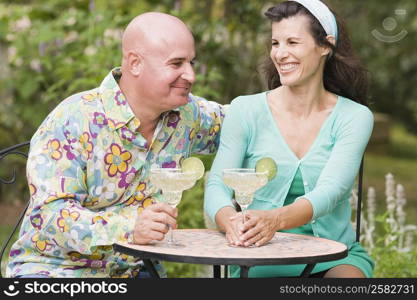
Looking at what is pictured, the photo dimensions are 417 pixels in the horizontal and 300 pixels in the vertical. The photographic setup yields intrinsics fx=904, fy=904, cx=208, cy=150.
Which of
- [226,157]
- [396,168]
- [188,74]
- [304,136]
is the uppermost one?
[188,74]

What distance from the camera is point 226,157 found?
379 centimetres

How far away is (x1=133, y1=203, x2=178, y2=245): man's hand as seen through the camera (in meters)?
3.25

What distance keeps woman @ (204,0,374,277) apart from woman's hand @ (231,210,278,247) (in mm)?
222

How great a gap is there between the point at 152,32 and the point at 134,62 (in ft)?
0.47

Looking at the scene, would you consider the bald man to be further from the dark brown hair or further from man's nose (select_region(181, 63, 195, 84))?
the dark brown hair

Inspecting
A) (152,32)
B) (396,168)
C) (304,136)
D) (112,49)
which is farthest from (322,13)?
(396,168)

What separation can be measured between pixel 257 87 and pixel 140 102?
4616 mm

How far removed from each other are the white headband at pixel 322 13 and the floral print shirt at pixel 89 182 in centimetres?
70

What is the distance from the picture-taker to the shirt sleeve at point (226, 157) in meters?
3.69

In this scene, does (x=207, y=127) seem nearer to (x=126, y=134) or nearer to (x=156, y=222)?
(x=126, y=134)

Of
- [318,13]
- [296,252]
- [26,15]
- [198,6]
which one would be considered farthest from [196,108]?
[198,6]

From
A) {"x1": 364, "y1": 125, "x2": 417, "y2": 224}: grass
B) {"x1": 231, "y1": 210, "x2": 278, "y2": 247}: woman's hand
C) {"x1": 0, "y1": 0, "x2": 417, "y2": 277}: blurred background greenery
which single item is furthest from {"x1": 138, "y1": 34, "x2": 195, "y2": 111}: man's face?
{"x1": 364, "y1": 125, "x2": 417, "y2": 224}: grass

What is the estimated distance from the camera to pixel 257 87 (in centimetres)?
816

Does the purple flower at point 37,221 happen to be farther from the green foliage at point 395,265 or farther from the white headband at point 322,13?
the green foliage at point 395,265
